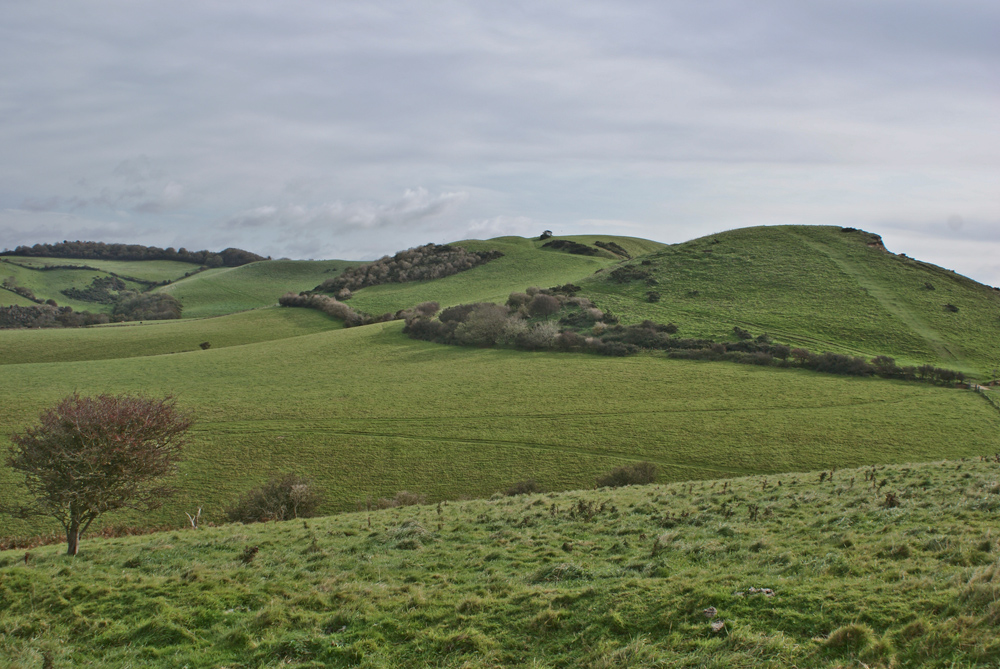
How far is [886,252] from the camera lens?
86.6 m

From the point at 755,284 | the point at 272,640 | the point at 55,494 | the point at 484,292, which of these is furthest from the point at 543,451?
the point at 484,292

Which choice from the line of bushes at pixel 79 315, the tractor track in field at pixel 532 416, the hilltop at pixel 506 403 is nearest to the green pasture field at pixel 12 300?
the line of bushes at pixel 79 315

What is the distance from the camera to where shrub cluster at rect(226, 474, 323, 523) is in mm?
26375

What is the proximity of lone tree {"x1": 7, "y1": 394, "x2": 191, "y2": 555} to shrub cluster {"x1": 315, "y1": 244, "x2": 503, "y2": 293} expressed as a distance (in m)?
94.4

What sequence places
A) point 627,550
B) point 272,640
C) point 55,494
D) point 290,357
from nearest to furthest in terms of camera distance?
point 272,640
point 627,550
point 55,494
point 290,357

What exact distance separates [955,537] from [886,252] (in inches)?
3596

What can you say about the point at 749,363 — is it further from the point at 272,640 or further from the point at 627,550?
the point at 272,640

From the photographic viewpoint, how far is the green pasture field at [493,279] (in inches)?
3792

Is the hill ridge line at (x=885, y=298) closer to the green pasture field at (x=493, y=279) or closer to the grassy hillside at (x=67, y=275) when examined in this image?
the green pasture field at (x=493, y=279)

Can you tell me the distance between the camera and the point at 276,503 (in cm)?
2709

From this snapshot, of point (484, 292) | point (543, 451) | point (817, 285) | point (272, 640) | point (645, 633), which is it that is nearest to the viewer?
point (645, 633)

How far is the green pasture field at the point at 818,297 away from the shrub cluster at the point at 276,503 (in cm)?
4379

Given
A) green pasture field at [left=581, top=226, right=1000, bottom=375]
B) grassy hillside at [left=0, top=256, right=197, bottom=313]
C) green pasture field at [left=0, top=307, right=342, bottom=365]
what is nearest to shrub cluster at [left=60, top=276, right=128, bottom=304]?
grassy hillside at [left=0, top=256, right=197, bottom=313]

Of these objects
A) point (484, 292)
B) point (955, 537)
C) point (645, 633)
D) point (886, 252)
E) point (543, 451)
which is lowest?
point (543, 451)
